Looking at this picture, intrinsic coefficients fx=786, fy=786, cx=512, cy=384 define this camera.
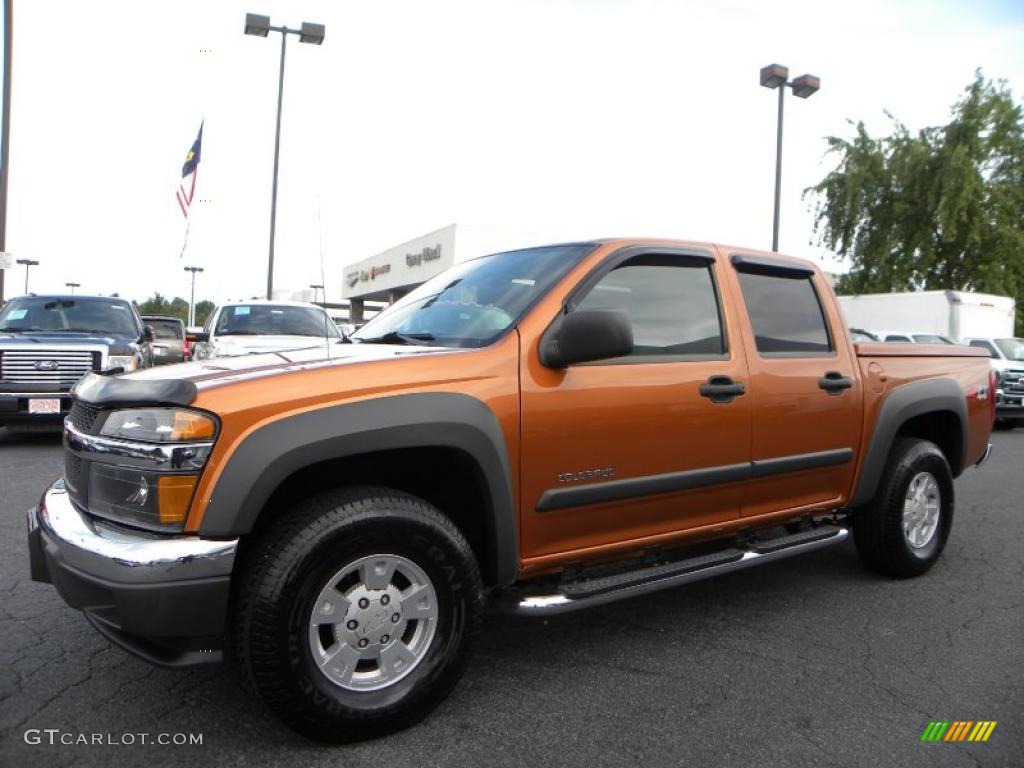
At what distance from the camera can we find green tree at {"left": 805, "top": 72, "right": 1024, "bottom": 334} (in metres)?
28.0

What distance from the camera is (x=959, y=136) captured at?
2839cm

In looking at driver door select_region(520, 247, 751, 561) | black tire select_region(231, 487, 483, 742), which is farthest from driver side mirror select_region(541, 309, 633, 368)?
black tire select_region(231, 487, 483, 742)

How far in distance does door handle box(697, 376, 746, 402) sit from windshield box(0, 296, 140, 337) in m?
8.33

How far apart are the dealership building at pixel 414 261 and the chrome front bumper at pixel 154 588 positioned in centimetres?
1824

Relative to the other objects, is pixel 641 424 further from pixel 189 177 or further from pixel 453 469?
pixel 189 177

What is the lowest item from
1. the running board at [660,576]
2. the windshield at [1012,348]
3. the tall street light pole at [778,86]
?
the running board at [660,576]

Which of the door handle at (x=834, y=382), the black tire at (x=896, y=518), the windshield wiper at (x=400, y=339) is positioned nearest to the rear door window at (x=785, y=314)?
the door handle at (x=834, y=382)

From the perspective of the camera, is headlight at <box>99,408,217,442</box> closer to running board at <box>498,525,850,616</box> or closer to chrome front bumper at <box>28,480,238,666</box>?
chrome front bumper at <box>28,480,238,666</box>

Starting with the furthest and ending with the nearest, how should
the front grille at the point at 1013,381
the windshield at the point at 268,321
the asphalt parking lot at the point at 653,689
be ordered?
the front grille at the point at 1013,381
the windshield at the point at 268,321
the asphalt parking lot at the point at 653,689

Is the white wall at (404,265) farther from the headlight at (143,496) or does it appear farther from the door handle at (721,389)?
the headlight at (143,496)

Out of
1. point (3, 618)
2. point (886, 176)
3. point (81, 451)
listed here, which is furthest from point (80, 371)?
point (886, 176)

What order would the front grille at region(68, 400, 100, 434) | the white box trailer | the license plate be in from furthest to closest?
the white box trailer → the license plate → the front grille at region(68, 400, 100, 434)

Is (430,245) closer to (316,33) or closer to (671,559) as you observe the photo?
(316,33)

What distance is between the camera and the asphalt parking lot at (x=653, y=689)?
99.7 inches
